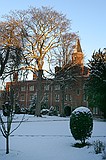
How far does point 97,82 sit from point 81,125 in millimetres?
23508

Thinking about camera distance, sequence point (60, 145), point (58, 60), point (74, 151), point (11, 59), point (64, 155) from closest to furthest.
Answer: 1. point (64, 155)
2. point (74, 151)
3. point (60, 145)
4. point (11, 59)
5. point (58, 60)

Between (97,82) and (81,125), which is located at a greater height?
(97,82)

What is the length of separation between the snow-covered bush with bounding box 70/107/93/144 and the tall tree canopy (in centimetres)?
2195

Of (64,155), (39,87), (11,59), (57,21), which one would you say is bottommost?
(64,155)

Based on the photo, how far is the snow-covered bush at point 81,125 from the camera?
13.9 metres

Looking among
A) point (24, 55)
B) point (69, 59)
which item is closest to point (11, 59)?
point (24, 55)

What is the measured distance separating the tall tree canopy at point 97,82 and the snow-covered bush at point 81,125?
72.0 ft

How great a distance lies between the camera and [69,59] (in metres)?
43.0

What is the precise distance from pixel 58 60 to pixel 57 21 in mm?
5962

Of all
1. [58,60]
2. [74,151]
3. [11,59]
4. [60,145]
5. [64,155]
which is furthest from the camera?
[58,60]

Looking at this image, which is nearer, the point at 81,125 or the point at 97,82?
the point at 81,125

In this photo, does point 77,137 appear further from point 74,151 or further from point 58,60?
point 58,60

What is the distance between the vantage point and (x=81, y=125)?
13938 mm

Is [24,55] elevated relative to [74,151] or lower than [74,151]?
A: elevated
